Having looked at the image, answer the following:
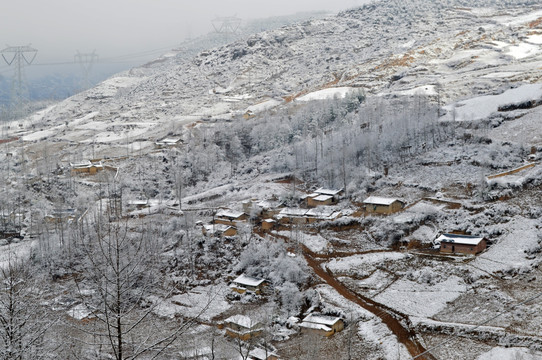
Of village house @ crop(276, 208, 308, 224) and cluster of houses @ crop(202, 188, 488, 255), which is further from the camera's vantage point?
village house @ crop(276, 208, 308, 224)

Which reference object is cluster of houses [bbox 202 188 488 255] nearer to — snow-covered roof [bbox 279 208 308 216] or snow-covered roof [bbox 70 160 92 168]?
snow-covered roof [bbox 279 208 308 216]

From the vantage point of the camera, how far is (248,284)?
937 inches

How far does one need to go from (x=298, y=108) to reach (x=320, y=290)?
109ft

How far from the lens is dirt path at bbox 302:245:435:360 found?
17594 millimetres

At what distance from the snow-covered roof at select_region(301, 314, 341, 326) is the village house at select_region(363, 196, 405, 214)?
1018 centimetres

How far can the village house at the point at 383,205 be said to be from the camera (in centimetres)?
2891

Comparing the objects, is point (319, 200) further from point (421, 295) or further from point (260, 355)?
point (260, 355)

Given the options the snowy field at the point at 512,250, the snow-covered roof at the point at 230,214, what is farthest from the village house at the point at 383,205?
the snow-covered roof at the point at 230,214

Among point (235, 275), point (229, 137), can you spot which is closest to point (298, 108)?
point (229, 137)

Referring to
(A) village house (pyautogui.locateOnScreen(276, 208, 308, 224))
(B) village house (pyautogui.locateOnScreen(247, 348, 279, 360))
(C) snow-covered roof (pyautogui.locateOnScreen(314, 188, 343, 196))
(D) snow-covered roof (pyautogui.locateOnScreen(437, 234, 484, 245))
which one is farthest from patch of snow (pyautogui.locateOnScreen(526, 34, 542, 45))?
(B) village house (pyautogui.locateOnScreen(247, 348, 279, 360))

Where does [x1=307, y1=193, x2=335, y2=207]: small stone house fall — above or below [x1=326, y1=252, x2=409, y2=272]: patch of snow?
above

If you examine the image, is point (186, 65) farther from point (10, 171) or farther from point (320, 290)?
point (320, 290)

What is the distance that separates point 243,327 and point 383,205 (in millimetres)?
12350

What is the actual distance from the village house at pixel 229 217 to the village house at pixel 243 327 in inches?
427
